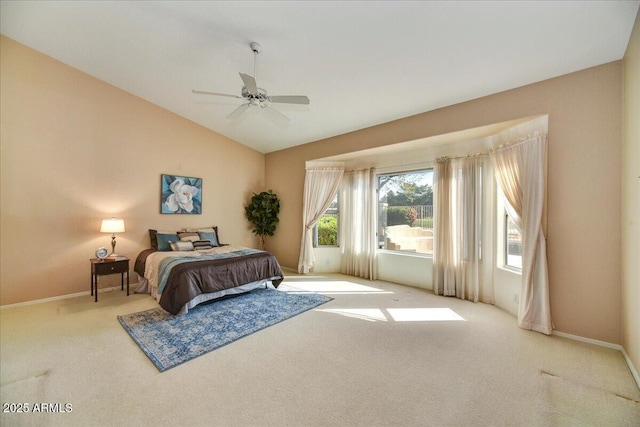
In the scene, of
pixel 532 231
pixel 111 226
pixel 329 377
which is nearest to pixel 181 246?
pixel 111 226

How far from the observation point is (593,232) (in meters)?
2.76

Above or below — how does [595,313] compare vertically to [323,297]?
above

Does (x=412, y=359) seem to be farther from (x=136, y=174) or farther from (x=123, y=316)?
(x=136, y=174)

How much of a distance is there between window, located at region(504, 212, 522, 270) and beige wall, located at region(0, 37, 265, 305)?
595 centimetres

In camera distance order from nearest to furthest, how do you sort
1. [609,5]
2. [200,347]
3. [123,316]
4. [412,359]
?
[609,5] → [412,359] → [200,347] → [123,316]

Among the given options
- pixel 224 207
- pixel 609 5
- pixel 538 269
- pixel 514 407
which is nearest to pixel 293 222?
pixel 224 207

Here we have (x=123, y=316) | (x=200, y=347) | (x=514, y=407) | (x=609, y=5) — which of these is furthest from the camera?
(x=123, y=316)

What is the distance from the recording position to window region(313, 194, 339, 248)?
19.5 feet

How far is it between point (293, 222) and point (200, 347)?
12.9 feet

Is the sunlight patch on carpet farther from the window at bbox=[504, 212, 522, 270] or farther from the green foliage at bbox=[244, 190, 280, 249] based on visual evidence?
the green foliage at bbox=[244, 190, 280, 249]

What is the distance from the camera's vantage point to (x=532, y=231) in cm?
304

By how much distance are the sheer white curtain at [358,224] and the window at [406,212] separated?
8.7 inches

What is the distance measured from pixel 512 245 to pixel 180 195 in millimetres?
6044

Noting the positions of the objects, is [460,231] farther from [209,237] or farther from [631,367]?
[209,237]
